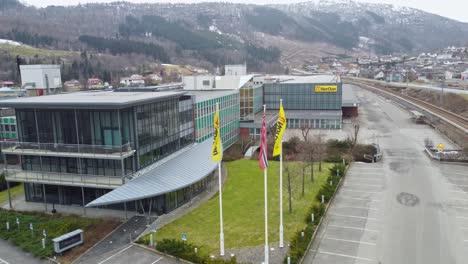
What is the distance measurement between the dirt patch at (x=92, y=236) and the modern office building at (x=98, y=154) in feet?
6.24

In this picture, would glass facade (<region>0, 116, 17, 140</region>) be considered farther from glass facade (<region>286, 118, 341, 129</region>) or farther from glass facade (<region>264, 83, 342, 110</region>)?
glass facade (<region>264, 83, 342, 110</region>)

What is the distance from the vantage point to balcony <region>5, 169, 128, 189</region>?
29484 millimetres

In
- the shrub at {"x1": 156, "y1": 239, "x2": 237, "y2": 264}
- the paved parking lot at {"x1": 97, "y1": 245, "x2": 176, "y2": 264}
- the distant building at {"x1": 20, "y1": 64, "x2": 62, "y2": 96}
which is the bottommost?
the paved parking lot at {"x1": 97, "y1": 245, "x2": 176, "y2": 264}

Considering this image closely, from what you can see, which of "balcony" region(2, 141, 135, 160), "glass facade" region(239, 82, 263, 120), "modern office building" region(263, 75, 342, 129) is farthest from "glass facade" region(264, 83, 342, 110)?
"balcony" region(2, 141, 135, 160)

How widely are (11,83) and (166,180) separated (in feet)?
348

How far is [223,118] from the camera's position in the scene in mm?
50281

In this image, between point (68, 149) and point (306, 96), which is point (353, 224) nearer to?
point (68, 149)

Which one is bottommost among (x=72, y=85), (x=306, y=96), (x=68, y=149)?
(x=68, y=149)

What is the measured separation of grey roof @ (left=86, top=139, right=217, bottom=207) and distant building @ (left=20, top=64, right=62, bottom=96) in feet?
126

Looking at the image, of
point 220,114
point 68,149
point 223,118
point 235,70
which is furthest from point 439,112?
point 68,149

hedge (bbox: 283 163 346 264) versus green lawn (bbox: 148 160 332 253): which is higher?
hedge (bbox: 283 163 346 264)

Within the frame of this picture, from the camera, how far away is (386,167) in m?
41.2

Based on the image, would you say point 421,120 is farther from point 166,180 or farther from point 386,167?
point 166,180

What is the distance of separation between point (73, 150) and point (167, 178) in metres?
7.60
